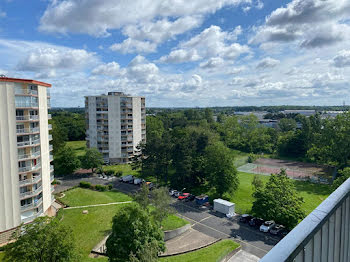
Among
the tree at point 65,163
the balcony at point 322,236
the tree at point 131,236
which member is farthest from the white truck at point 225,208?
the balcony at point 322,236

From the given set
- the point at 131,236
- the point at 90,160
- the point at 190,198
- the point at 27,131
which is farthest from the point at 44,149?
the point at 190,198

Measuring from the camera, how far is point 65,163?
47.7 meters

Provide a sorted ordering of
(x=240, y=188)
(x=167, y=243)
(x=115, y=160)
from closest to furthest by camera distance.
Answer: (x=167, y=243) < (x=240, y=188) < (x=115, y=160)

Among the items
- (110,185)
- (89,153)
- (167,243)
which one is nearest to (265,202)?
(167,243)

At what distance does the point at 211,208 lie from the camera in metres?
34.2

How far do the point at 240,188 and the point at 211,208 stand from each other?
9737mm

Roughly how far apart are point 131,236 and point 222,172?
65.4 feet

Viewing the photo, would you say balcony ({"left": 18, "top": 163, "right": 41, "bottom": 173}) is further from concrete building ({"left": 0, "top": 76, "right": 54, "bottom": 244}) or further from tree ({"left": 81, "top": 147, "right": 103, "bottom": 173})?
tree ({"left": 81, "top": 147, "right": 103, "bottom": 173})

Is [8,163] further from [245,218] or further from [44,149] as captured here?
[245,218]


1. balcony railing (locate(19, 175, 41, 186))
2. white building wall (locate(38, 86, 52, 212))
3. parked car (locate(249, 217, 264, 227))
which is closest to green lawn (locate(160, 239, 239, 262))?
parked car (locate(249, 217, 264, 227))

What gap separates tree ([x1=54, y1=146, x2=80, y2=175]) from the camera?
47.7 metres

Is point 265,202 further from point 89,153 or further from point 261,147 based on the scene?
point 261,147

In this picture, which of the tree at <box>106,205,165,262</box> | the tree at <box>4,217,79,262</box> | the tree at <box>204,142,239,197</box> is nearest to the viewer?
the tree at <box>4,217,79,262</box>

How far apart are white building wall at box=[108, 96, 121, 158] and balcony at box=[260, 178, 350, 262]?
5983 centimetres
